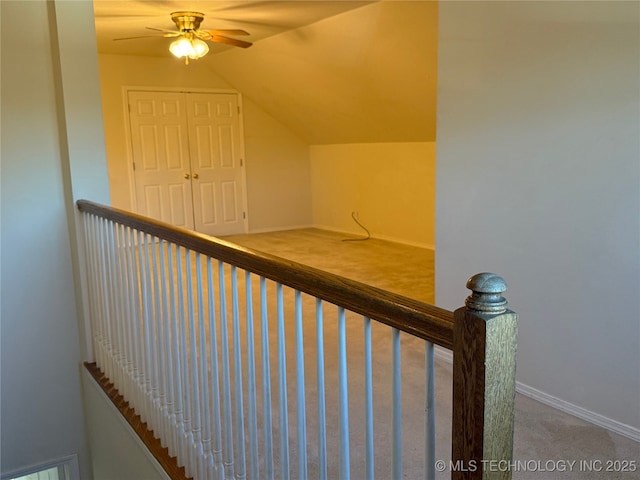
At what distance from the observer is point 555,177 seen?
2385 millimetres

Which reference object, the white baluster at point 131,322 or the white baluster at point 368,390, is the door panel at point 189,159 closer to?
the white baluster at point 131,322

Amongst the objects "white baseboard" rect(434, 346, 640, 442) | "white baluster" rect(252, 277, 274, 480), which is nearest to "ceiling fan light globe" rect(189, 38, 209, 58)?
"white baseboard" rect(434, 346, 640, 442)

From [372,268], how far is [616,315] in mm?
3071

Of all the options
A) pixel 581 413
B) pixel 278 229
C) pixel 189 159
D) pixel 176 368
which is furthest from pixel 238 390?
pixel 278 229

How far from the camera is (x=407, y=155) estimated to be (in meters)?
6.21

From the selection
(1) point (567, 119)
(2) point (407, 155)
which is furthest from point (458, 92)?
(2) point (407, 155)

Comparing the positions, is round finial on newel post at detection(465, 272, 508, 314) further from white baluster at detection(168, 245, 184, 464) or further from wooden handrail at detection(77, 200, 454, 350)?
white baluster at detection(168, 245, 184, 464)

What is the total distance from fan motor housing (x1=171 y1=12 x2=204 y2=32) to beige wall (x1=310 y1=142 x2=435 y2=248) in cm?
279

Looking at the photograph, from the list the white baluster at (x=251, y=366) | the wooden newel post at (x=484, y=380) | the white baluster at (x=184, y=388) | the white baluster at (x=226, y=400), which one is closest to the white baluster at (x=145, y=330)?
the white baluster at (x=184, y=388)

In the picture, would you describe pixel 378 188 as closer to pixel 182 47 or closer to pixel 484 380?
pixel 182 47

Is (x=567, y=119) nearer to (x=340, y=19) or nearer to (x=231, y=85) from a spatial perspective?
(x=340, y=19)

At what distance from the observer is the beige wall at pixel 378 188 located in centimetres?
606

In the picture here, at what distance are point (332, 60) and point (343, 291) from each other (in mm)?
4572

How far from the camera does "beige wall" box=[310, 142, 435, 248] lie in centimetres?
606
